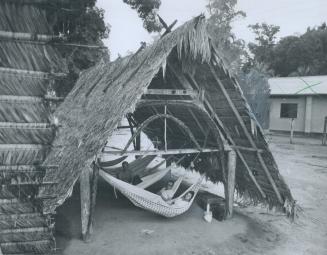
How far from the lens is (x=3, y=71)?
281 centimetres

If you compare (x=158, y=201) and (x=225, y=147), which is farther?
(x=225, y=147)

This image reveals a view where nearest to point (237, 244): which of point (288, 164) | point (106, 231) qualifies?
point (106, 231)

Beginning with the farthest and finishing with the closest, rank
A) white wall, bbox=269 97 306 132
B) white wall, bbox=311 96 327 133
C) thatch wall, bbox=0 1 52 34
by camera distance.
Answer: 1. white wall, bbox=269 97 306 132
2. white wall, bbox=311 96 327 133
3. thatch wall, bbox=0 1 52 34

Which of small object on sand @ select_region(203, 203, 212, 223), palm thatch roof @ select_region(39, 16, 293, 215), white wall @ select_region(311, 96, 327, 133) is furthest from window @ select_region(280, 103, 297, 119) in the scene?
small object on sand @ select_region(203, 203, 212, 223)

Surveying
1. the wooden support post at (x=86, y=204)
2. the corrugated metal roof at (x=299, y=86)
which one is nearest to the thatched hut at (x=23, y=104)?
the wooden support post at (x=86, y=204)

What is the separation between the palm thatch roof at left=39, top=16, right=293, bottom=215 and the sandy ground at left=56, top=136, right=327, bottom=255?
0.62 m

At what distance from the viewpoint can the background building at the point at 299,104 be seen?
61.5 ft

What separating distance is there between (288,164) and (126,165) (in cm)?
659

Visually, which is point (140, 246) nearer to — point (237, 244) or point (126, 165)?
point (237, 244)

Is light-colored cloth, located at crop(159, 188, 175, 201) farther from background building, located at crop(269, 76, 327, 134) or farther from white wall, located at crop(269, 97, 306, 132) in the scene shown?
white wall, located at crop(269, 97, 306, 132)

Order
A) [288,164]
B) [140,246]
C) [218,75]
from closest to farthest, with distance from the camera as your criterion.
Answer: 1. [140,246]
2. [218,75]
3. [288,164]

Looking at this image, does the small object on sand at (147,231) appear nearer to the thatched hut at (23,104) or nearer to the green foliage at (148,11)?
the thatched hut at (23,104)

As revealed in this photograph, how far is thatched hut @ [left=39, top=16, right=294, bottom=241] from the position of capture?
4672 millimetres

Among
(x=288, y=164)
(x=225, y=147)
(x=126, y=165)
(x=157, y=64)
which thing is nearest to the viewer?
(x=157, y=64)
